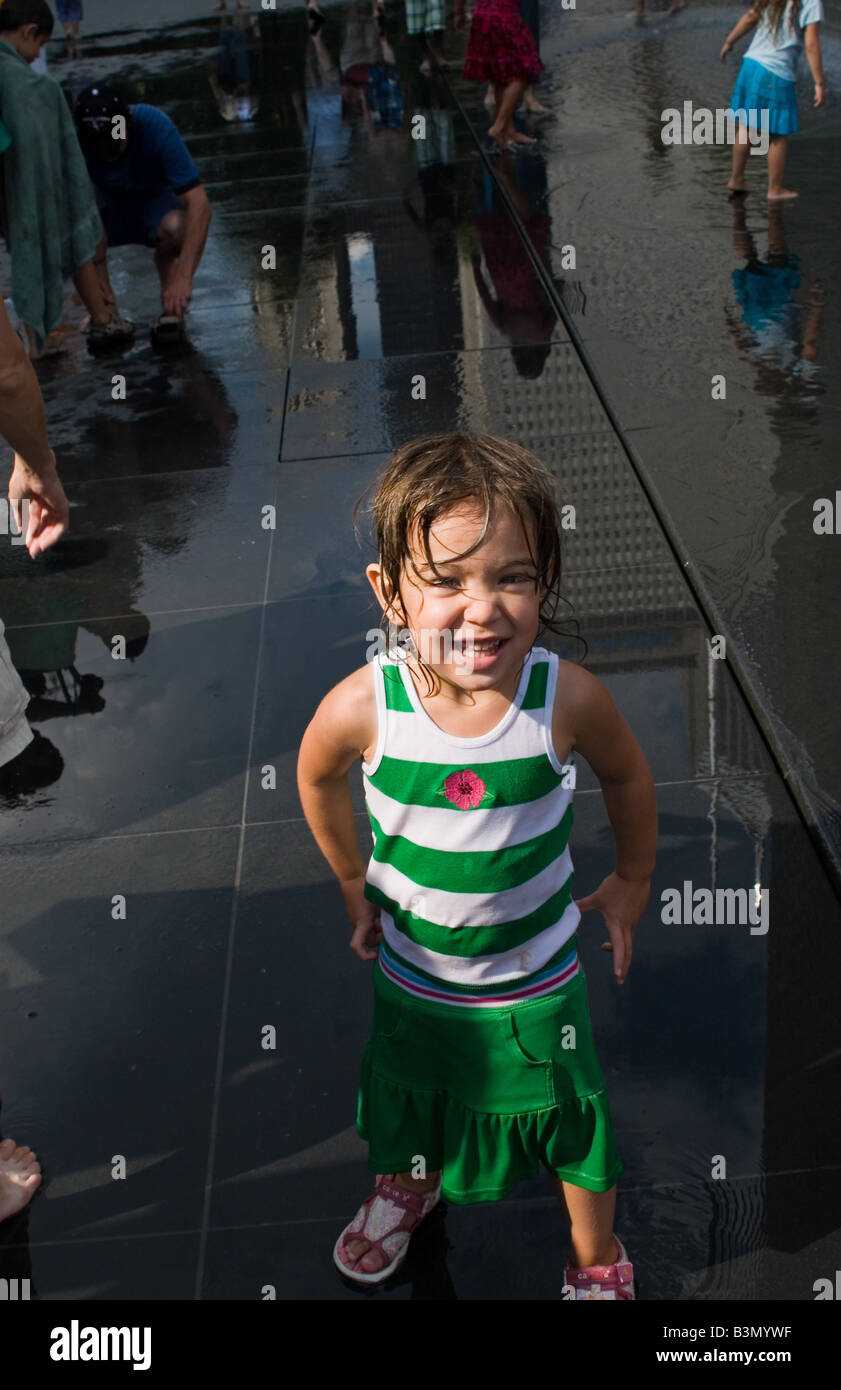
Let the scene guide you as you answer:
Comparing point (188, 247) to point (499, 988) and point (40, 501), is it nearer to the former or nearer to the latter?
point (40, 501)

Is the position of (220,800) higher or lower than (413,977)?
lower

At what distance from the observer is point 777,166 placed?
27.9ft

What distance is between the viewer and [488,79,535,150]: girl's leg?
10.8 metres

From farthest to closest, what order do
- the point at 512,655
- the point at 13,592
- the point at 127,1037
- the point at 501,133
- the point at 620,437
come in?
the point at 501,133, the point at 620,437, the point at 13,592, the point at 127,1037, the point at 512,655

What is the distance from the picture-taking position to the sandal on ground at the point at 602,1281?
8.21ft

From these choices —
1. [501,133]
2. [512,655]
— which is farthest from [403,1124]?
[501,133]

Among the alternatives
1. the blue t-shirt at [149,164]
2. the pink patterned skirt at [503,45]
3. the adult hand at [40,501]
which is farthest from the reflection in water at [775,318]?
the adult hand at [40,501]

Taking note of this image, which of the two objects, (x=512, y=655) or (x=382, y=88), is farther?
(x=382, y=88)

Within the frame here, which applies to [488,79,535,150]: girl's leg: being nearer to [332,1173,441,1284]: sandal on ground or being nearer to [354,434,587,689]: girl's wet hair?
[354,434,587,689]: girl's wet hair

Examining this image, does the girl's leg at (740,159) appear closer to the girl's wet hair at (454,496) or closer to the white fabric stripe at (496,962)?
the girl's wet hair at (454,496)

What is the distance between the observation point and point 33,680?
458cm

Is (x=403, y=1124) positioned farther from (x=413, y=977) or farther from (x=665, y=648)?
(x=665, y=648)

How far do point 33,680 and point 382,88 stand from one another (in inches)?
453

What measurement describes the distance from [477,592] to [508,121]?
32.7 feet
